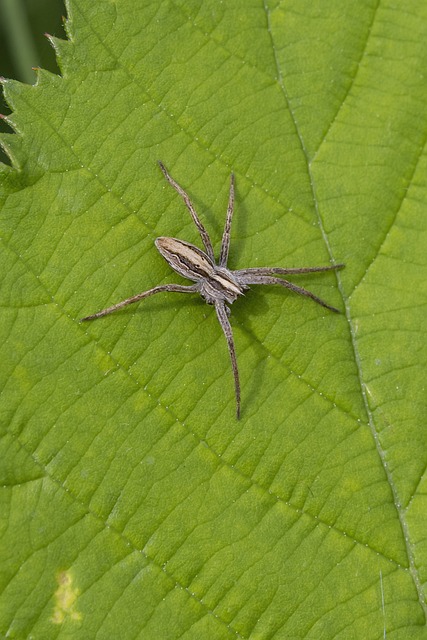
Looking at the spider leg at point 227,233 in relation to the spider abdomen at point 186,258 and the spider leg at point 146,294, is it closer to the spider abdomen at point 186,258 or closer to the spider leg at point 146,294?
the spider abdomen at point 186,258

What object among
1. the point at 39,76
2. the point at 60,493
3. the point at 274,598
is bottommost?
the point at 274,598

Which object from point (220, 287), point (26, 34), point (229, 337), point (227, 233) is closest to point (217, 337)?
point (229, 337)

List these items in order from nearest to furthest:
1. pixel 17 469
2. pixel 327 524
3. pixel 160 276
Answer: pixel 17 469 < pixel 327 524 < pixel 160 276

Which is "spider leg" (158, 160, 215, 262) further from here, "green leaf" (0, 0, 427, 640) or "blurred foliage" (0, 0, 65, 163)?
"blurred foliage" (0, 0, 65, 163)

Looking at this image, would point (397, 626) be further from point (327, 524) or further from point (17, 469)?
point (17, 469)

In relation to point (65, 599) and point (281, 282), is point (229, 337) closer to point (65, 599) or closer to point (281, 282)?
point (281, 282)

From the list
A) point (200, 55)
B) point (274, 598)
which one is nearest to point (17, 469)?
point (274, 598)

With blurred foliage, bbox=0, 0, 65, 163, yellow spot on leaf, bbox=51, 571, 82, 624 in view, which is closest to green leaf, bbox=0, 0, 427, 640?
yellow spot on leaf, bbox=51, 571, 82, 624
